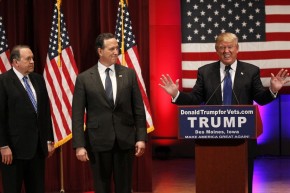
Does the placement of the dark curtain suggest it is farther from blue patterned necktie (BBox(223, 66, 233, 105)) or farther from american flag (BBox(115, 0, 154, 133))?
blue patterned necktie (BBox(223, 66, 233, 105))

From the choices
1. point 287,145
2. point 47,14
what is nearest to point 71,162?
point 47,14

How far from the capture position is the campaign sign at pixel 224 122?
3.46m

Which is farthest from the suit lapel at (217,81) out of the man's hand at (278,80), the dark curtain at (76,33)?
Result: the dark curtain at (76,33)

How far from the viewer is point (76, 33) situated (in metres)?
6.45

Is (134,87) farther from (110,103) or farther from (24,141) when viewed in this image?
(24,141)

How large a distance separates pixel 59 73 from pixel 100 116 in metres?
2.17

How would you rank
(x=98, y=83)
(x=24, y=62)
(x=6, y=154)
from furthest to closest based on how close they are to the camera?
(x=24, y=62)
(x=6, y=154)
(x=98, y=83)

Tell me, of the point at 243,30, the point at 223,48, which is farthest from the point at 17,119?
the point at 243,30

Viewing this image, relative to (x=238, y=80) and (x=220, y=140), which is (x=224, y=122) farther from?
(x=238, y=80)

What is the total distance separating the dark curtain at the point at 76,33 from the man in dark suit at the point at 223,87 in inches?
89.2

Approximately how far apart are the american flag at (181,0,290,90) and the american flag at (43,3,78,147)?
1.66 meters

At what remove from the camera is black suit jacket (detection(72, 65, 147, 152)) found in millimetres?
4094

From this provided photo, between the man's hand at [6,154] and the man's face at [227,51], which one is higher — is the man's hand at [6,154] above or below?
below

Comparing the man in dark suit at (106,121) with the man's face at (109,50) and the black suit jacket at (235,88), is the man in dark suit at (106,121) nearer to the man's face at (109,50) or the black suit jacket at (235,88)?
the man's face at (109,50)
